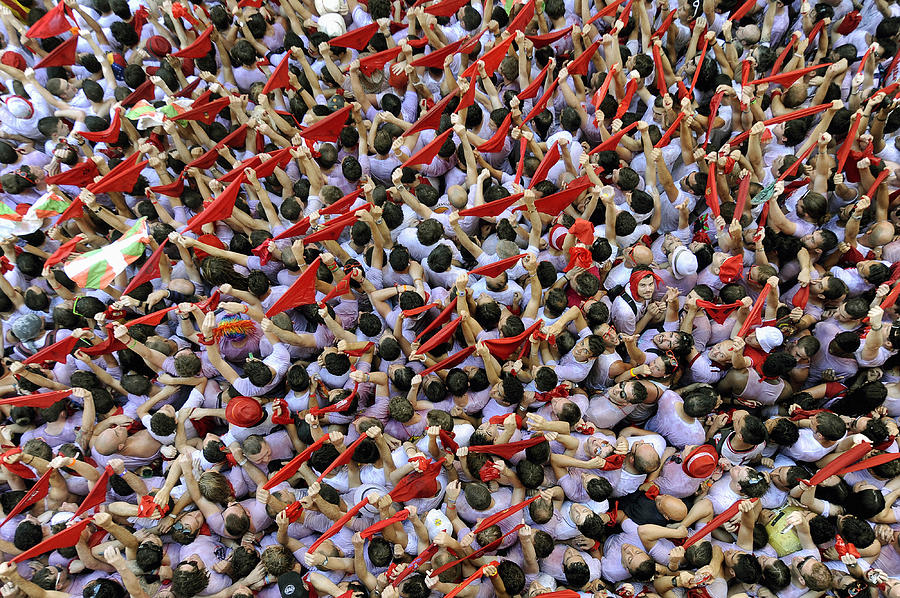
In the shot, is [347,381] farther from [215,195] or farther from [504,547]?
[215,195]

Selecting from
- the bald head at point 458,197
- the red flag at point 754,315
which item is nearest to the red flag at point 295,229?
the bald head at point 458,197

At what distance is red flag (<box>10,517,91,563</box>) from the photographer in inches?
144

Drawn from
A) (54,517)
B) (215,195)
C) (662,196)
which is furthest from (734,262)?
(54,517)

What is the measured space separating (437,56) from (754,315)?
11.7 ft

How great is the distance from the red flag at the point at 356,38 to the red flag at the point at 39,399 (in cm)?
375

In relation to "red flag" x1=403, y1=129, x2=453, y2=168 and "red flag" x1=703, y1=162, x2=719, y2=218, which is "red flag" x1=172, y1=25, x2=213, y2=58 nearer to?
"red flag" x1=403, y1=129, x2=453, y2=168

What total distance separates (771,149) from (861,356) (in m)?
2.05

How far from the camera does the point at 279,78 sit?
5.66 m

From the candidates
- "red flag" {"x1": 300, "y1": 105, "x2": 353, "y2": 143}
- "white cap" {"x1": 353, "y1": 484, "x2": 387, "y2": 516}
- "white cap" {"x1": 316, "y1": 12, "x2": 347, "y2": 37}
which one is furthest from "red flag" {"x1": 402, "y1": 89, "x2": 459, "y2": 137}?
"white cap" {"x1": 353, "y1": 484, "x2": 387, "y2": 516}

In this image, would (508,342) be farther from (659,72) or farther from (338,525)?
(659,72)

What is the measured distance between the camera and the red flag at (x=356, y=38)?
572 cm

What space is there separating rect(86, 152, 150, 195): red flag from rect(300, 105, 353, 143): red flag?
1.44 metres

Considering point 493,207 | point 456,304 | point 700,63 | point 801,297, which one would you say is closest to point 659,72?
point 700,63

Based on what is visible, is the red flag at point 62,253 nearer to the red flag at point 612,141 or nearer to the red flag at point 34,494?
the red flag at point 34,494
